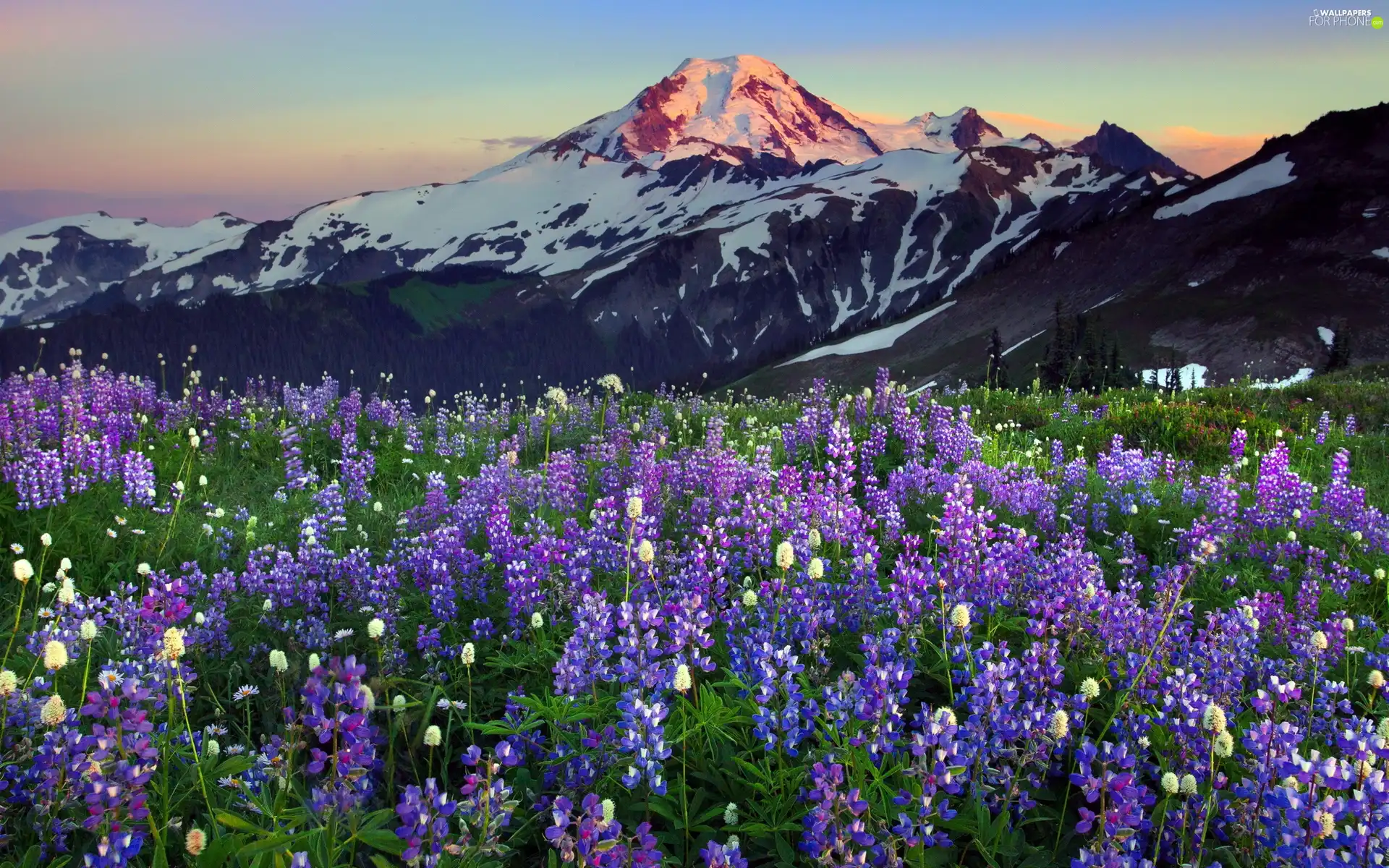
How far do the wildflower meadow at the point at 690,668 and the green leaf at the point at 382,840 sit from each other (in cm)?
2

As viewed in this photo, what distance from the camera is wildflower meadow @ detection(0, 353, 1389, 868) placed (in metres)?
2.96

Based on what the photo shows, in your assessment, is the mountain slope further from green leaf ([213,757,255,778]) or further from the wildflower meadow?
green leaf ([213,757,255,778])

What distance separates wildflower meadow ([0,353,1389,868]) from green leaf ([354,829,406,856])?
0.05ft

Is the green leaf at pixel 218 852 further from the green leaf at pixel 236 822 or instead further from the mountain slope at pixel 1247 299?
the mountain slope at pixel 1247 299

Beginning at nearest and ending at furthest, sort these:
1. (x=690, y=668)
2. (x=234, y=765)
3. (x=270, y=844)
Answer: (x=270, y=844) < (x=234, y=765) < (x=690, y=668)

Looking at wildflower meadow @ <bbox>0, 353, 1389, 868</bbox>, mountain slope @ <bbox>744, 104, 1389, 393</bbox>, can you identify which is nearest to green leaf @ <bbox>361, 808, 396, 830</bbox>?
wildflower meadow @ <bbox>0, 353, 1389, 868</bbox>

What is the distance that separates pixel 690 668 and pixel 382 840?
1891mm

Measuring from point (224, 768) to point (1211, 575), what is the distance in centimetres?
656

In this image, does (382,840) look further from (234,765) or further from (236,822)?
(234,765)

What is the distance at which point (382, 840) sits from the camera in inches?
110

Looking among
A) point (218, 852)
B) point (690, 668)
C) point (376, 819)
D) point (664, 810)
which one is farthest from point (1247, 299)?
point (218, 852)

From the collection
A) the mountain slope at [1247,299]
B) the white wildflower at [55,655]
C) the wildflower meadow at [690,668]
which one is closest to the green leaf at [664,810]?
the wildflower meadow at [690,668]

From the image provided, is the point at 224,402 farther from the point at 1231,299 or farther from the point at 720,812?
the point at 1231,299

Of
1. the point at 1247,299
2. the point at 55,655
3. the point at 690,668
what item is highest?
the point at 55,655
